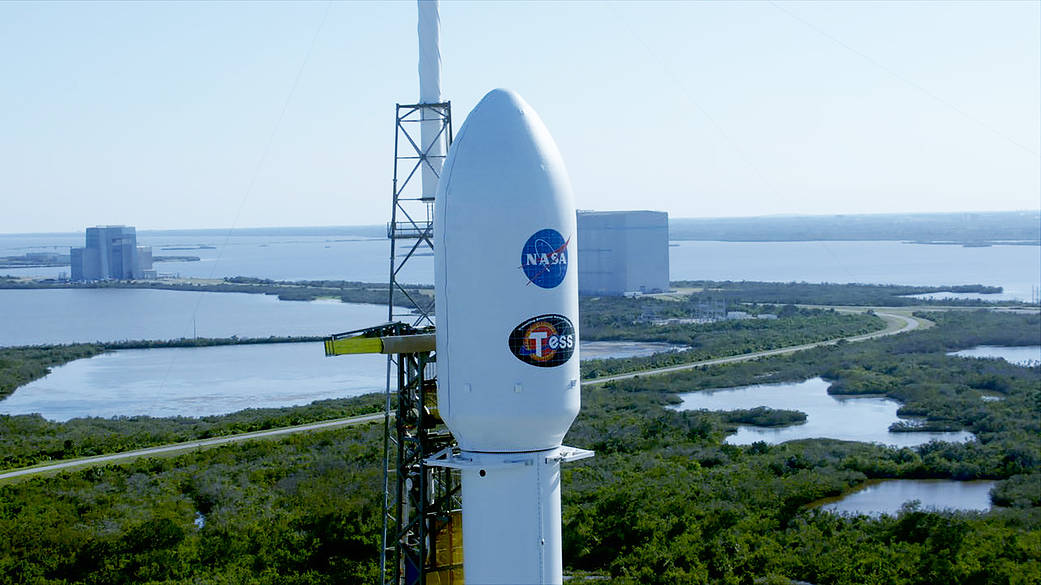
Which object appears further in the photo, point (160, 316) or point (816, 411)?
point (160, 316)

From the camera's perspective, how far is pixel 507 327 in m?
11.5

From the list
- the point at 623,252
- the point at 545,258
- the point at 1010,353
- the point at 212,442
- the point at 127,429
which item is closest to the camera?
the point at 545,258

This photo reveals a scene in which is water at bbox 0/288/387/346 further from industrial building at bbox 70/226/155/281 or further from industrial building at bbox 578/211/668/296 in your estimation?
industrial building at bbox 578/211/668/296

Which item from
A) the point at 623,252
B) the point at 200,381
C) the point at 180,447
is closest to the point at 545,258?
the point at 180,447

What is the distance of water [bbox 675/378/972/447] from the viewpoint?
4103 centimetres

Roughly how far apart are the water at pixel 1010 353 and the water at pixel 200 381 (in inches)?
777

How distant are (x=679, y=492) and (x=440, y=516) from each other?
14.7m

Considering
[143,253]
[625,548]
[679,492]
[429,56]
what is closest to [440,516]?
[429,56]

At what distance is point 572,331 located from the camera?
12.0 metres

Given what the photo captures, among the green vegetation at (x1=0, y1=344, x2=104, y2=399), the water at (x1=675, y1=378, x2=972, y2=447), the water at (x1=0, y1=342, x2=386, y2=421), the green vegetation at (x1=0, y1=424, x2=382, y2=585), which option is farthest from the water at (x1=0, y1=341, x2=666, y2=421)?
the green vegetation at (x1=0, y1=424, x2=382, y2=585)

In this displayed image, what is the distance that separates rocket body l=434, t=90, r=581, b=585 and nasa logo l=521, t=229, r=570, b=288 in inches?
0.4

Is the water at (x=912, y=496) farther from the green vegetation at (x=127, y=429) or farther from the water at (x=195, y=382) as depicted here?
the water at (x=195, y=382)

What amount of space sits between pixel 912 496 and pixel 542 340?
2357 centimetres

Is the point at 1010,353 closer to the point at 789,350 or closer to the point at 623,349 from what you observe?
the point at 789,350
